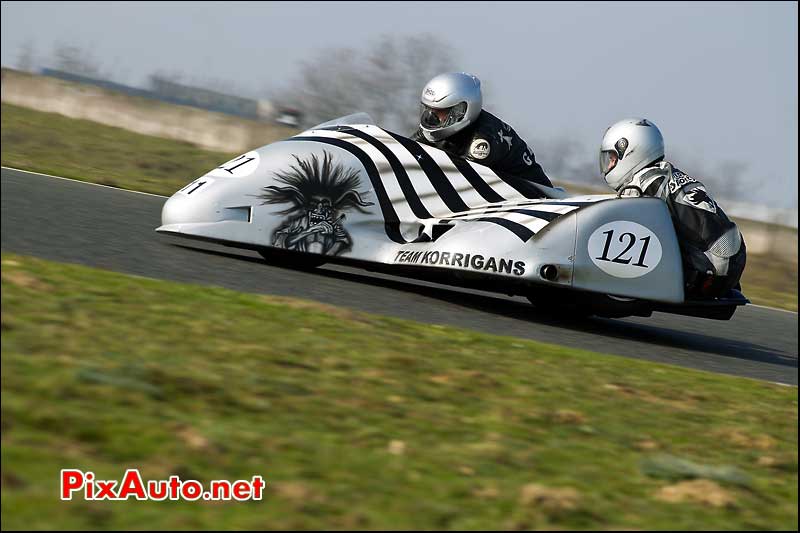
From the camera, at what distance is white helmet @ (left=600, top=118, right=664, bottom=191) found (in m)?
7.21

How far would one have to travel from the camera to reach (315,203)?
22.4 ft

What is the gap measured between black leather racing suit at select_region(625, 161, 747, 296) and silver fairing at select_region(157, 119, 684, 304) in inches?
9.1

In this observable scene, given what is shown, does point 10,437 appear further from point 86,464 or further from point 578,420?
point 578,420

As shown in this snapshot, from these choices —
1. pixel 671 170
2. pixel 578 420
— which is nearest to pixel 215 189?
pixel 671 170

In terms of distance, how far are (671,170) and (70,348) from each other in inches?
179

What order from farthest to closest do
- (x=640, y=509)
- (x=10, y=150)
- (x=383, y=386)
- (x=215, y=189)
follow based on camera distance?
(x=10, y=150), (x=215, y=189), (x=383, y=386), (x=640, y=509)

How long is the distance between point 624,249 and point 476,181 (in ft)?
3.65

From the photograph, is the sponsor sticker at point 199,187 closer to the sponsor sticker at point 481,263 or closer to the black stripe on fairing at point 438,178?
the black stripe on fairing at point 438,178

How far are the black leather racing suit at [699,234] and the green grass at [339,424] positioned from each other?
6.08 feet

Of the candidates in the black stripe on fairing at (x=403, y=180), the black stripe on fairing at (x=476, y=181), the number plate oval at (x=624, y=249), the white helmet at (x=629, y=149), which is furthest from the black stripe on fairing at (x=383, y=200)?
the white helmet at (x=629, y=149)

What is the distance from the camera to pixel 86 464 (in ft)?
9.34

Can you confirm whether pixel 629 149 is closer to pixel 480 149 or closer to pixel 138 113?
pixel 480 149

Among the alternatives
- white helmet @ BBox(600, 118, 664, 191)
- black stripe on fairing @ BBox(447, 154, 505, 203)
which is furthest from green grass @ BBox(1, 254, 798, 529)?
white helmet @ BBox(600, 118, 664, 191)

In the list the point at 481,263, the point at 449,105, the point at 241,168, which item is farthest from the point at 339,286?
the point at 449,105
